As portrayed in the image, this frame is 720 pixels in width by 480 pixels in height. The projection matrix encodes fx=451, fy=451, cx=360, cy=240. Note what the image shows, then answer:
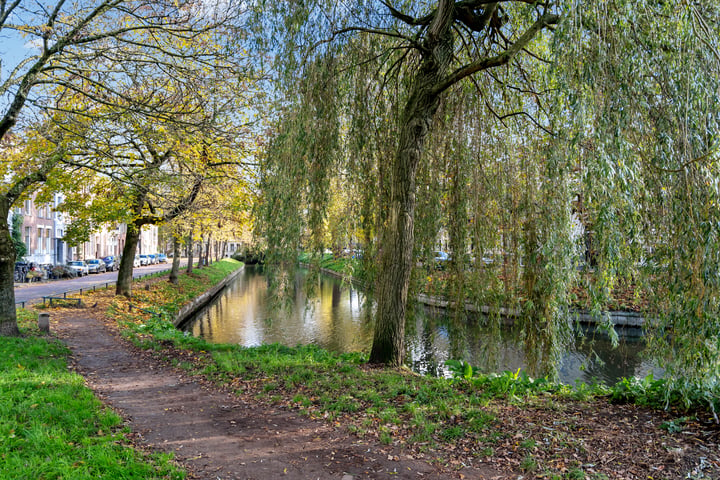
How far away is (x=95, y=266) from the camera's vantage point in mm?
33844

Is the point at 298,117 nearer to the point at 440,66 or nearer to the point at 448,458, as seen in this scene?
the point at 440,66

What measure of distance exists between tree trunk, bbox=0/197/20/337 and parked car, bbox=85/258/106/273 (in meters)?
27.3

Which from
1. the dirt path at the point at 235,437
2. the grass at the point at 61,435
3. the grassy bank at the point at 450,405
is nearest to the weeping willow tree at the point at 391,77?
the grassy bank at the point at 450,405

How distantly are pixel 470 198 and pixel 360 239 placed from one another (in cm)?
186

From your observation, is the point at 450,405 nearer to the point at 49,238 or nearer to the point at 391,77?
the point at 391,77

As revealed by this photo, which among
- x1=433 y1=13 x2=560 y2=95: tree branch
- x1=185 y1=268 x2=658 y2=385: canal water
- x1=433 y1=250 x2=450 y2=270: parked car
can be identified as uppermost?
x1=433 y1=13 x2=560 y2=95: tree branch

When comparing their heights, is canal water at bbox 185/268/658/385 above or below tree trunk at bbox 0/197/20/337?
below

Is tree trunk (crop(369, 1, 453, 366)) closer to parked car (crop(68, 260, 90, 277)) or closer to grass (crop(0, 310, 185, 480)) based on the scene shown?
grass (crop(0, 310, 185, 480))

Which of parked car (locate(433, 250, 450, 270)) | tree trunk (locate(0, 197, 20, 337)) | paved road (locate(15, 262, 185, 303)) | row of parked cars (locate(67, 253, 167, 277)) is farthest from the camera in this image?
row of parked cars (locate(67, 253, 167, 277))

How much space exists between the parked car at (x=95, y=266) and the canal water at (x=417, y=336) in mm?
14824

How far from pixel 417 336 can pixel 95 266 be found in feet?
103

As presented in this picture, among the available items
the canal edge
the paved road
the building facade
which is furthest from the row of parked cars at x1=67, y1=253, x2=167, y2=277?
the canal edge

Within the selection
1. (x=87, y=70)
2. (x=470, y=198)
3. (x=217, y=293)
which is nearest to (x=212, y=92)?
(x=87, y=70)

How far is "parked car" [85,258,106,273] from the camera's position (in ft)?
109
